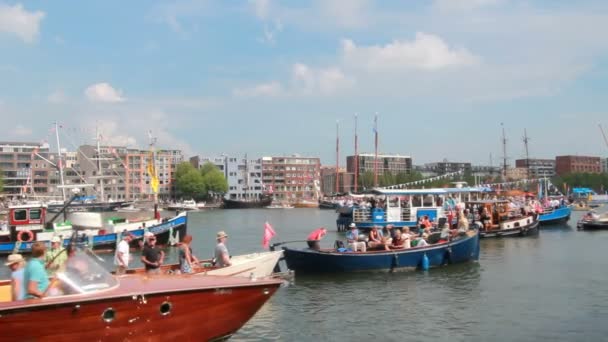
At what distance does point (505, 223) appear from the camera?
44719 millimetres

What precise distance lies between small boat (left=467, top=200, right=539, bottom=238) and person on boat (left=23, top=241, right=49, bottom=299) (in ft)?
119

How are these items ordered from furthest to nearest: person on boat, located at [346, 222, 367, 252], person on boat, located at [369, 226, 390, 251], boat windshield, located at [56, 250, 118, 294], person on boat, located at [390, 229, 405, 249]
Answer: person on boat, located at [390, 229, 405, 249]
person on boat, located at [369, 226, 390, 251]
person on boat, located at [346, 222, 367, 252]
boat windshield, located at [56, 250, 118, 294]

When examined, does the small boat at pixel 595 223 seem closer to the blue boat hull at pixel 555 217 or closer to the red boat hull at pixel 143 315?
the blue boat hull at pixel 555 217

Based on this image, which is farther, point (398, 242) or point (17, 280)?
point (398, 242)

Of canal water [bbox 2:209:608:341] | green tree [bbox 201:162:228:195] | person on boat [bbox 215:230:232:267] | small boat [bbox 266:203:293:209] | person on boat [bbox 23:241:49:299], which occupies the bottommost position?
canal water [bbox 2:209:608:341]

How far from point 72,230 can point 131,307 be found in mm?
29913

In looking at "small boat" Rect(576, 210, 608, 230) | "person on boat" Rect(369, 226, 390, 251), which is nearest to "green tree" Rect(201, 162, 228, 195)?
"small boat" Rect(576, 210, 608, 230)

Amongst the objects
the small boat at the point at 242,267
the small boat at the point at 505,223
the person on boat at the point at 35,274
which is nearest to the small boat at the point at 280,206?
the small boat at the point at 505,223

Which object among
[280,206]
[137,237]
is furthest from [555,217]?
[280,206]

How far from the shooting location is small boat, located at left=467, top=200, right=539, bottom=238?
145ft

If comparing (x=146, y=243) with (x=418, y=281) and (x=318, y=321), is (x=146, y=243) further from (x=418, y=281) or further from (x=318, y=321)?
(x=418, y=281)

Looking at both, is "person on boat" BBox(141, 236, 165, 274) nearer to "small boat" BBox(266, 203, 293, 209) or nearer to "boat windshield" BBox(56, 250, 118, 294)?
"boat windshield" BBox(56, 250, 118, 294)

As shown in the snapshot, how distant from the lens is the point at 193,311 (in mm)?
12250

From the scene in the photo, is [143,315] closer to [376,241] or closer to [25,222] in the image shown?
[376,241]
